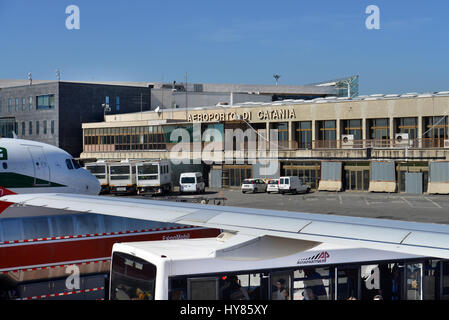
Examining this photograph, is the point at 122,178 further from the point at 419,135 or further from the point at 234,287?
the point at 234,287

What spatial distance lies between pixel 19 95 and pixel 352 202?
184ft

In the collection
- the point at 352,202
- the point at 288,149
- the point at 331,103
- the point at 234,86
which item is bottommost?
the point at 352,202

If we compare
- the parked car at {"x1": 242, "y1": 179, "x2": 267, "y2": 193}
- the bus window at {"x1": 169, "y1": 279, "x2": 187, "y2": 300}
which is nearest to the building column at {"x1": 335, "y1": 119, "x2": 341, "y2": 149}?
the parked car at {"x1": 242, "y1": 179, "x2": 267, "y2": 193}

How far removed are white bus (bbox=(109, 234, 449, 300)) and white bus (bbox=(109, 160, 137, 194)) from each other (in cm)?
4469

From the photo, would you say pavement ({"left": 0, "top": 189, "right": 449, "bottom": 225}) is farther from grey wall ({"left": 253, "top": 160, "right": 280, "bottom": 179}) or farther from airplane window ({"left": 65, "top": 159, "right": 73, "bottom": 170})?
grey wall ({"left": 253, "top": 160, "right": 280, "bottom": 179})

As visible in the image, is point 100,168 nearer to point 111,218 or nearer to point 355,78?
point 111,218

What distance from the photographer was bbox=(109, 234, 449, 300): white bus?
36.2 feet

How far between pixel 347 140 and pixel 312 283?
51045 mm

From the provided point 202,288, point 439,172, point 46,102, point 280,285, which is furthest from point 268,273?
point 46,102

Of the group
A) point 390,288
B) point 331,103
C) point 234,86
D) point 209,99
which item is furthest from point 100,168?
point 234,86

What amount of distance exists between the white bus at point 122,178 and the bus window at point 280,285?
46439 mm

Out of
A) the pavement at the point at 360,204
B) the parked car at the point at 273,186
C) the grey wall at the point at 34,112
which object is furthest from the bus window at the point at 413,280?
the grey wall at the point at 34,112

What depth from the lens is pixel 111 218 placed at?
A: 18.3 metres

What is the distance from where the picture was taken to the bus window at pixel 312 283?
39.3 feet
